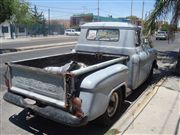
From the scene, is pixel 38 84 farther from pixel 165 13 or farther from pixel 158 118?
pixel 165 13

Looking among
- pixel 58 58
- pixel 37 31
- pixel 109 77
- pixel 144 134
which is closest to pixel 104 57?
pixel 58 58

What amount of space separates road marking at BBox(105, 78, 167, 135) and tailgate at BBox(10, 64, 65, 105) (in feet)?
4.20

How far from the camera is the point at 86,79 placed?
4301mm

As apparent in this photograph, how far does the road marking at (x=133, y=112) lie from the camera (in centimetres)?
503

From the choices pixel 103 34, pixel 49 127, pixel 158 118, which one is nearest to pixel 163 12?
pixel 103 34

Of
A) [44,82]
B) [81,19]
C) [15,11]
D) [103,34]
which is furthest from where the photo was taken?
[81,19]

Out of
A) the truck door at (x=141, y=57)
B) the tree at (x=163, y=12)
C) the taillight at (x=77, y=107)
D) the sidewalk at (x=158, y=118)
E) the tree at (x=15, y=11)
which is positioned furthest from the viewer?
the tree at (x=15, y=11)

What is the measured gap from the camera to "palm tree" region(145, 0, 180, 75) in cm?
980

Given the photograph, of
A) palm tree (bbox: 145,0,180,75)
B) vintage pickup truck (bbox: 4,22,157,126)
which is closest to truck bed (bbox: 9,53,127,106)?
vintage pickup truck (bbox: 4,22,157,126)

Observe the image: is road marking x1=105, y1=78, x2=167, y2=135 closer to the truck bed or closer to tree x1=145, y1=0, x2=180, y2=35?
the truck bed

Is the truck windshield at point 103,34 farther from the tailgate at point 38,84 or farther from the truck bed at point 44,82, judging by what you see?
the tailgate at point 38,84

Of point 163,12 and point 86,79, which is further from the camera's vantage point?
point 163,12

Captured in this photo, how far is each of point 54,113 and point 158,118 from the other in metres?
2.39

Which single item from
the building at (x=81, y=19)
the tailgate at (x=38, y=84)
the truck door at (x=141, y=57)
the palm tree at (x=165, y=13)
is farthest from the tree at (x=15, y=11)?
the building at (x=81, y=19)
